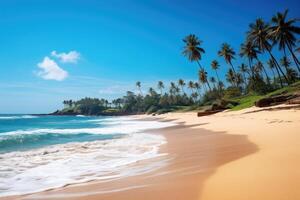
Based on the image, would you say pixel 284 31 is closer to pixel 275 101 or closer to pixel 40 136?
pixel 275 101

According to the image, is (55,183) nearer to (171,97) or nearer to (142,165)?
(142,165)

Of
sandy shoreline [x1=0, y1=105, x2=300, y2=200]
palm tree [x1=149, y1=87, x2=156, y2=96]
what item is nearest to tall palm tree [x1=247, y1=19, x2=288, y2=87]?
sandy shoreline [x1=0, y1=105, x2=300, y2=200]

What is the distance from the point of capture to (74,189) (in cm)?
677

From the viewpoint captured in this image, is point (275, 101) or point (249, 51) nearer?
point (275, 101)

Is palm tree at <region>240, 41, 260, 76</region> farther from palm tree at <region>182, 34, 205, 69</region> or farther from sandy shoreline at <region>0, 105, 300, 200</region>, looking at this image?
sandy shoreline at <region>0, 105, 300, 200</region>

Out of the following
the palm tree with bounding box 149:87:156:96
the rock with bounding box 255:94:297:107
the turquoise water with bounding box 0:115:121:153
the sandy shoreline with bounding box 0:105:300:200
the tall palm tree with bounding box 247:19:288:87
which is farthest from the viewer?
the palm tree with bounding box 149:87:156:96

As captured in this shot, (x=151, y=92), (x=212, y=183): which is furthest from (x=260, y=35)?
(x=151, y=92)

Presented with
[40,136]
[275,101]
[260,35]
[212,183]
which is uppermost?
[260,35]

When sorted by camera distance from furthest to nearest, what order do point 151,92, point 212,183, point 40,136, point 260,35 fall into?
point 151,92, point 260,35, point 40,136, point 212,183

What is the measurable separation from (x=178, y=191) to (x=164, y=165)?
3.41 meters

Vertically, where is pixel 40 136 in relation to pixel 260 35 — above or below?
below

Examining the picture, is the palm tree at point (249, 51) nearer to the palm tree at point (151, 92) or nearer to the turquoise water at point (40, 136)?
the turquoise water at point (40, 136)

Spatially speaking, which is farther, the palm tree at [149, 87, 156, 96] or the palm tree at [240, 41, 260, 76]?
the palm tree at [149, 87, 156, 96]

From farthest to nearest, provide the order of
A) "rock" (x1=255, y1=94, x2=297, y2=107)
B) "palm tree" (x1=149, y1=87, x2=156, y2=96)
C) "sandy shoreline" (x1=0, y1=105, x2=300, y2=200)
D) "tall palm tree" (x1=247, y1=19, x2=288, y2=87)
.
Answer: "palm tree" (x1=149, y1=87, x2=156, y2=96) < "tall palm tree" (x1=247, y1=19, x2=288, y2=87) < "rock" (x1=255, y1=94, x2=297, y2=107) < "sandy shoreline" (x1=0, y1=105, x2=300, y2=200)
